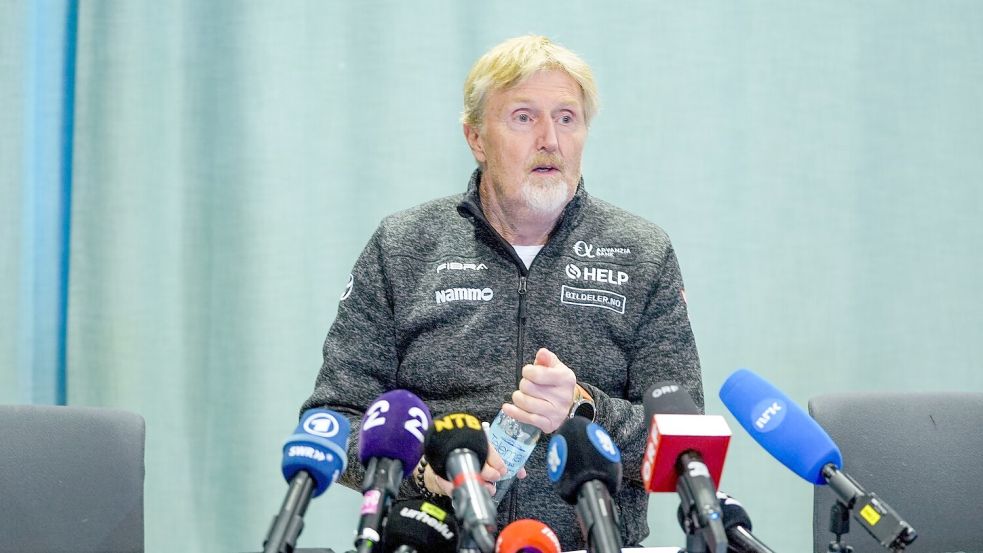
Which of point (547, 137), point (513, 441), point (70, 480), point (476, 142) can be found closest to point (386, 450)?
point (513, 441)

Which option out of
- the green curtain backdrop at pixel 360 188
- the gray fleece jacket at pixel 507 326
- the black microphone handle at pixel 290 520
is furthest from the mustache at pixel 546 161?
the black microphone handle at pixel 290 520

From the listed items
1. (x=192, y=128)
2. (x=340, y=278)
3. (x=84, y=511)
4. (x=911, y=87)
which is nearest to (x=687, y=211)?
(x=911, y=87)

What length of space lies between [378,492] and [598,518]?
254 millimetres

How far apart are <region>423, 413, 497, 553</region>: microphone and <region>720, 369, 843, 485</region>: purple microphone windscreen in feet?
1.25

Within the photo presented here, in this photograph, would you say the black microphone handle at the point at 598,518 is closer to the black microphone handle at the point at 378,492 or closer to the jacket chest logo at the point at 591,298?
the black microphone handle at the point at 378,492

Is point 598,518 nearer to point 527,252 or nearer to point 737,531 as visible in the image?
point 737,531

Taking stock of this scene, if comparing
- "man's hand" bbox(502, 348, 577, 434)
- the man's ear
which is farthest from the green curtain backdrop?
"man's hand" bbox(502, 348, 577, 434)

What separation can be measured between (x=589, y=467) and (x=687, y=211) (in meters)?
2.20

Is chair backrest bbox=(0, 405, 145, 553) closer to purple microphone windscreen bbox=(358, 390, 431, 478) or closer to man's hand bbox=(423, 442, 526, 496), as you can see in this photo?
man's hand bbox=(423, 442, 526, 496)

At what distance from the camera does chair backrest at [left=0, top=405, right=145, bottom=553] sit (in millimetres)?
1886

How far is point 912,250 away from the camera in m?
3.36

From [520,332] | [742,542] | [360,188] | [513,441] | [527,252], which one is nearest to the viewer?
[742,542]

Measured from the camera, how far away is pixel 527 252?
7.77ft

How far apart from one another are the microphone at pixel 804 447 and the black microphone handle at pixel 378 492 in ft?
1.61
